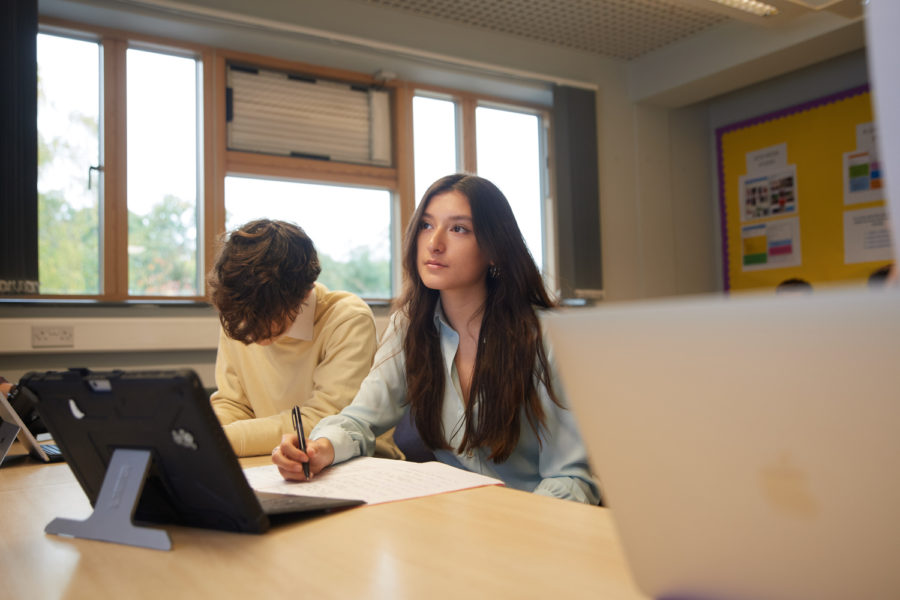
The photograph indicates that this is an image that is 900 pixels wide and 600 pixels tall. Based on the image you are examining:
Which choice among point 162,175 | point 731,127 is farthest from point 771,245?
point 162,175

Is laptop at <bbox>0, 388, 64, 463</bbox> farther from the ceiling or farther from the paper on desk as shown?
the ceiling

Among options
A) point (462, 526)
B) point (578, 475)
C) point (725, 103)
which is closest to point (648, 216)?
point (725, 103)

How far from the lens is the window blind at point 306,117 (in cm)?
359

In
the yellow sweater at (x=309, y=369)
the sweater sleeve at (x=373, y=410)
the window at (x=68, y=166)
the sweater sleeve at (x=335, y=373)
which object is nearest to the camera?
the sweater sleeve at (x=373, y=410)

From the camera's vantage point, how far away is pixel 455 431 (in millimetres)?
1546

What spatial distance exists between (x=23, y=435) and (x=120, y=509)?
34.5 inches

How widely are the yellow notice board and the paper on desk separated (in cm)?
364

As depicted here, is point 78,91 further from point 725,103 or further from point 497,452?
point 725,103

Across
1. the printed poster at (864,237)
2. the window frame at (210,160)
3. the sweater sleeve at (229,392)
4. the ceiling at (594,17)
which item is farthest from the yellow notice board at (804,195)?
the sweater sleeve at (229,392)

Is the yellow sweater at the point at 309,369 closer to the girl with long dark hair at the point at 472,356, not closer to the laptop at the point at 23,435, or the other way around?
the girl with long dark hair at the point at 472,356

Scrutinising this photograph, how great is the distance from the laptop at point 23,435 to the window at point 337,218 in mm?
2109

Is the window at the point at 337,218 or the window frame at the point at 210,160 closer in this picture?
the window frame at the point at 210,160

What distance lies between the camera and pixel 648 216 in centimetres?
481

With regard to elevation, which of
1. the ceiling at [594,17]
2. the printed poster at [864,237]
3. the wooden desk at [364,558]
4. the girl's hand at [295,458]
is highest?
the ceiling at [594,17]
